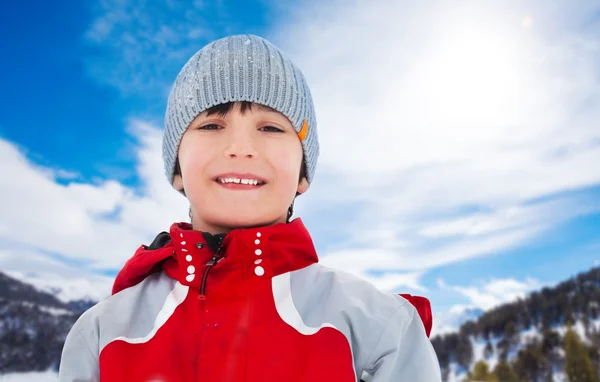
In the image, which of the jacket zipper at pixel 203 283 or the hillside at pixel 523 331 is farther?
the hillside at pixel 523 331

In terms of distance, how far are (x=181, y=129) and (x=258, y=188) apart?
62 cm

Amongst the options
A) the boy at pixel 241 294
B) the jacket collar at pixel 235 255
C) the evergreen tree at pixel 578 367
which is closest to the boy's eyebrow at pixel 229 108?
the boy at pixel 241 294

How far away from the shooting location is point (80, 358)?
2039mm

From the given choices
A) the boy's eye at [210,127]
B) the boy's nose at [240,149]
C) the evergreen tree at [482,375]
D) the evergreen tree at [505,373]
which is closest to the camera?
the boy's nose at [240,149]

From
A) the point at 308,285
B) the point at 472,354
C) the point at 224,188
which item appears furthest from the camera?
the point at 472,354

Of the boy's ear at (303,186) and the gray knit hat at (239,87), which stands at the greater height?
the gray knit hat at (239,87)

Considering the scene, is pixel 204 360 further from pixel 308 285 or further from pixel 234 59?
pixel 234 59

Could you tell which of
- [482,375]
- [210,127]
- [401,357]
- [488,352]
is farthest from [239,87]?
[488,352]

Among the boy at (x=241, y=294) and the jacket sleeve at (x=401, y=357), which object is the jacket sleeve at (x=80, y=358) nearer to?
the boy at (x=241, y=294)

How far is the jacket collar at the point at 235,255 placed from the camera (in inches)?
77.9

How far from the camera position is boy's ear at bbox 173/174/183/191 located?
275 cm

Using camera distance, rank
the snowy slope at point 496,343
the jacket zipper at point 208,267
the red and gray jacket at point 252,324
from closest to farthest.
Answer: the red and gray jacket at point 252,324, the jacket zipper at point 208,267, the snowy slope at point 496,343

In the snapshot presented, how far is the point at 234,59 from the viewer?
8.52ft

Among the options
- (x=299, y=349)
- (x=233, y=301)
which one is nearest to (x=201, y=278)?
(x=233, y=301)
